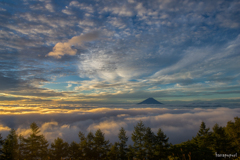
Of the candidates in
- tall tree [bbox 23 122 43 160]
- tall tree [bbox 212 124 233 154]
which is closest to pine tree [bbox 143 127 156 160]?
tall tree [bbox 212 124 233 154]

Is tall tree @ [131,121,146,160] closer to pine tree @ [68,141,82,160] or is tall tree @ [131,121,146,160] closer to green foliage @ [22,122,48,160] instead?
pine tree @ [68,141,82,160]

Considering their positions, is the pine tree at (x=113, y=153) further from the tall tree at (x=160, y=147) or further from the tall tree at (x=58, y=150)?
the tall tree at (x=58, y=150)

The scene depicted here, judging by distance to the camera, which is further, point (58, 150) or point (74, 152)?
point (74, 152)

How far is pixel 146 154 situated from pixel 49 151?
32919mm

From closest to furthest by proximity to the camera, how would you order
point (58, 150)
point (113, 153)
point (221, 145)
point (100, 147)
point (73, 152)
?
point (58, 150), point (221, 145), point (113, 153), point (73, 152), point (100, 147)

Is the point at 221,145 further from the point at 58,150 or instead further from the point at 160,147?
the point at 58,150

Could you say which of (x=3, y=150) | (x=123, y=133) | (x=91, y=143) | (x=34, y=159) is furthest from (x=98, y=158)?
(x=3, y=150)

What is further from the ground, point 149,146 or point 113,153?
point 149,146

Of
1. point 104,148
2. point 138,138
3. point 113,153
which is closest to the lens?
point 113,153

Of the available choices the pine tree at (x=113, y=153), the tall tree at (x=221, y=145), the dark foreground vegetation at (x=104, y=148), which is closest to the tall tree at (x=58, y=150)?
the dark foreground vegetation at (x=104, y=148)

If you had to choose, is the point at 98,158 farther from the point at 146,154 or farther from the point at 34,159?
the point at 34,159

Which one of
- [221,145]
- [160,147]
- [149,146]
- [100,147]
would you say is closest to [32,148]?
[100,147]

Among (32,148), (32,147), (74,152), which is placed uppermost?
(32,147)

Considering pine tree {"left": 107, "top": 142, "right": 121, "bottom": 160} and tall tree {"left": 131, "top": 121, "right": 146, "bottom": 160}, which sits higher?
tall tree {"left": 131, "top": 121, "right": 146, "bottom": 160}
